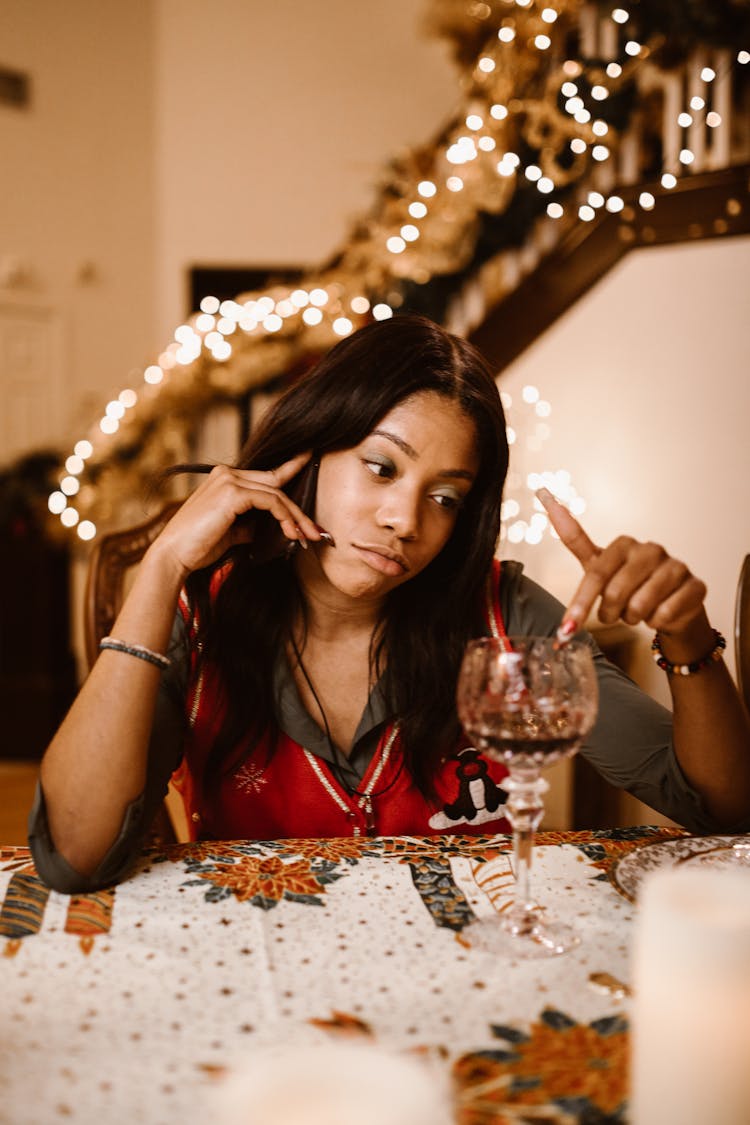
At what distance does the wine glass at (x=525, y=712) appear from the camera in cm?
92

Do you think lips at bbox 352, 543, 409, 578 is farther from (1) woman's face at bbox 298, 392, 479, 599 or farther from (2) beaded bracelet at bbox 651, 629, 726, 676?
(2) beaded bracelet at bbox 651, 629, 726, 676

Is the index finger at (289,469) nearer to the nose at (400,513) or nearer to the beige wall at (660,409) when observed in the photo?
the nose at (400,513)

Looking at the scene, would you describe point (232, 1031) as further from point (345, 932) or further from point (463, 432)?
point (463, 432)

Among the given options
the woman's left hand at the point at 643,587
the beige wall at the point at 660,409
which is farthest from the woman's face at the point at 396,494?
the beige wall at the point at 660,409

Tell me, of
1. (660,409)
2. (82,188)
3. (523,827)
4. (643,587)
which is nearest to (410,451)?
(643,587)

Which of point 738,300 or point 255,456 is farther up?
point 738,300

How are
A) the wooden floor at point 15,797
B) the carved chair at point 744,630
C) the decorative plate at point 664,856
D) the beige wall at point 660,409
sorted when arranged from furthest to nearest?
1. the wooden floor at point 15,797
2. the beige wall at point 660,409
3. the carved chair at point 744,630
4. the decorative plate at point 664,856

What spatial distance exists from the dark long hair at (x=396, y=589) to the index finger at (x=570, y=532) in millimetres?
201

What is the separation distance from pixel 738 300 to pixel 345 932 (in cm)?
270

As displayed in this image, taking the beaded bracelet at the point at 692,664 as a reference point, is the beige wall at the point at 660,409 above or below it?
above

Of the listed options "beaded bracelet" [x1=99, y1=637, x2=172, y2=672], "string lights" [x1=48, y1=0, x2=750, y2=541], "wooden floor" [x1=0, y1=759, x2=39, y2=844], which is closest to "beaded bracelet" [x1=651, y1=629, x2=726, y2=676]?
"beaded bracelet" [x1=99, y1=637, x2=172, y2=672]

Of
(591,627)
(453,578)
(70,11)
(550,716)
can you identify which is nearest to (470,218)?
(591,627)

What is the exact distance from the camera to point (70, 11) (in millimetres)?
5914

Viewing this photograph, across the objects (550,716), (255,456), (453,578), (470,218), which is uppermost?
(470,218)
